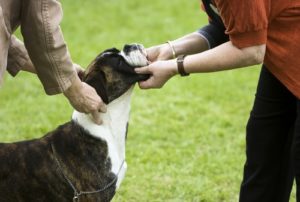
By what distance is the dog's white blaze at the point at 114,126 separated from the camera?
11.3 feet

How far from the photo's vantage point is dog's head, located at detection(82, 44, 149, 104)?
3428 mm

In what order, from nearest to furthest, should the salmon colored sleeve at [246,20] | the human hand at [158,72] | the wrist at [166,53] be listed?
the salmon colored sleeve at [246,20], the human hand at [158,72], the wrist at [166,53]

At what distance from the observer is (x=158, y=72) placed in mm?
3400

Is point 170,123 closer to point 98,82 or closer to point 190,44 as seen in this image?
point 190,44

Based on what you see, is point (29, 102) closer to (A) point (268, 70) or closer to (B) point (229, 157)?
(B) point (229, 157)

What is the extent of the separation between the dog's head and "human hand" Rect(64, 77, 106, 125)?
8cm

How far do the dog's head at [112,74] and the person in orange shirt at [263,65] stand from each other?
0.07m

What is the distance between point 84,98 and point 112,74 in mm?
263

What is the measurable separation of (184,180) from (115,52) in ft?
6.23

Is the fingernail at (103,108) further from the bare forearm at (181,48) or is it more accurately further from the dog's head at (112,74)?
the bare forearm at (181,48)

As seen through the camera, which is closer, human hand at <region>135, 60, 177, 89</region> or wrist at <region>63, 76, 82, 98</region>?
wrist at <region>63, 76, 82, 98</region>

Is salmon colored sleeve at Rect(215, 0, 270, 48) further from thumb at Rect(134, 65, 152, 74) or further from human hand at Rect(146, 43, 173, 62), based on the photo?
human hand at Rect(146, 43, 173, 62)

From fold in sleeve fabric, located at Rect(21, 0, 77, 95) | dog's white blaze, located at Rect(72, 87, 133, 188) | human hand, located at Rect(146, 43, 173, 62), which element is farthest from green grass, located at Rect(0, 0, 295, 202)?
fold in sleeve fabric, located at Rect(21, 0, 77, 95)

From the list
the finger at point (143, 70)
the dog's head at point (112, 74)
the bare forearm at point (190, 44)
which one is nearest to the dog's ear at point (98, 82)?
the dog's head at point (112, 74)
